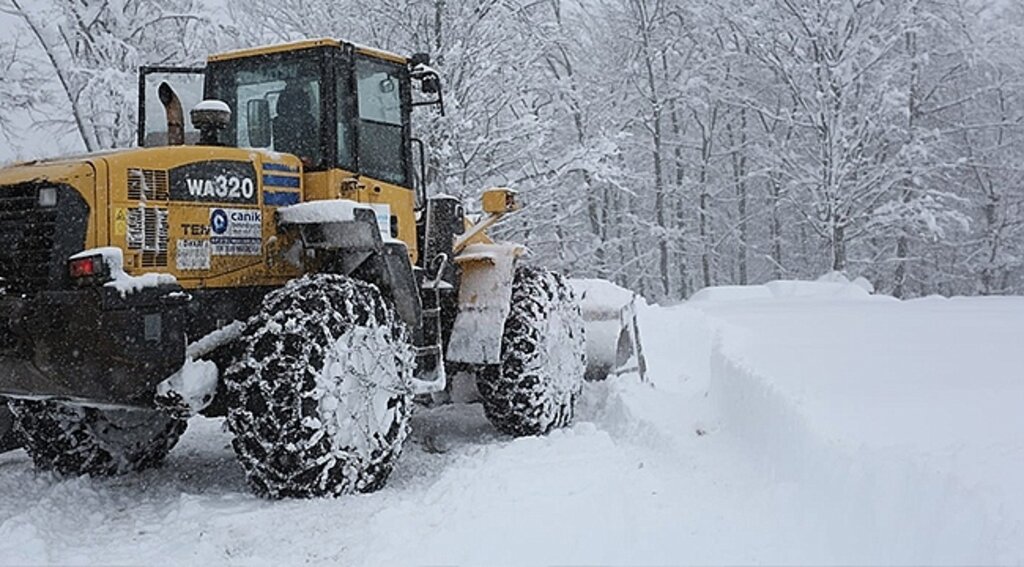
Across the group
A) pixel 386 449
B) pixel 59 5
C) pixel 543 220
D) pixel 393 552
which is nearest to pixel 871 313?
pixel 543 220

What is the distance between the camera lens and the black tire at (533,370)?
748cm

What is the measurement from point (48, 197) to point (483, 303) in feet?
10.8

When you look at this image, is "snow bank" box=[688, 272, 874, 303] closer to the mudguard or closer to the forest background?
the forest background

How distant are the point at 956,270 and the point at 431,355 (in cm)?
3098

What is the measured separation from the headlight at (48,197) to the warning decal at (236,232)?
861mm

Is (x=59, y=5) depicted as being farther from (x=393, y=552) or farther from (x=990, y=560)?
(x=990, y=560)

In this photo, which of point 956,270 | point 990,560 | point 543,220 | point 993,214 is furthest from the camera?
point 956,270

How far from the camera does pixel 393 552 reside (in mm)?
4441

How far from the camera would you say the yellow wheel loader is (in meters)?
5.04

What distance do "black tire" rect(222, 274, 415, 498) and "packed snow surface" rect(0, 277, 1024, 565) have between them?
185 mm

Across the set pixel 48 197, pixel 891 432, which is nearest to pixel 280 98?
pixel 48 197

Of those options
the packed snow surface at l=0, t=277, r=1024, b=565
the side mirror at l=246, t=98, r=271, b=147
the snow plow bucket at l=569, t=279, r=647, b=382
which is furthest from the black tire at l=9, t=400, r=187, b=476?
the snow plow bucket at l=569, t=279, r=647, b=382

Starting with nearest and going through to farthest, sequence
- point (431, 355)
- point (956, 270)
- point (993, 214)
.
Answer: point (431, 355)
point (993, 214)
point (956, 270)

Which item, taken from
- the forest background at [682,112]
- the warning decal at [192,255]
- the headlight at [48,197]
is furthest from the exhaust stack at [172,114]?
the forest background at [682,112]
